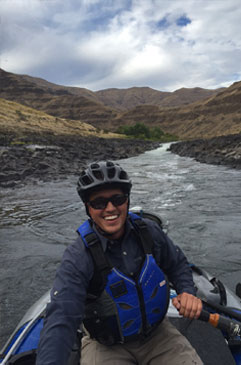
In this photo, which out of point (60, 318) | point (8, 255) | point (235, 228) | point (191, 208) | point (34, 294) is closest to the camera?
point (60, 318)

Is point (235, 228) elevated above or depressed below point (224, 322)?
below

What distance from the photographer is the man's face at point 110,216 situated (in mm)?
2357

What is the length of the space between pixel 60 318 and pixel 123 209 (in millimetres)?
950

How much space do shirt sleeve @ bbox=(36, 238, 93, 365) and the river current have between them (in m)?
3.05

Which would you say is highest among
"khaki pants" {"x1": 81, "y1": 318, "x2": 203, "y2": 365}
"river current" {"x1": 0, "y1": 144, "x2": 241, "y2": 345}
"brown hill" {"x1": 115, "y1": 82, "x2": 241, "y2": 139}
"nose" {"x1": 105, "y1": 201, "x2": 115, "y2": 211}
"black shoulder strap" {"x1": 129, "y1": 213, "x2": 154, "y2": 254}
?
"brown hill" {"x1": 115, "y1": 82, "x2": 241, "y2": 139}

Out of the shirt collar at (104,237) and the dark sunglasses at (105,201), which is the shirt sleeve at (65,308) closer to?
the shirt collar at (104,237)

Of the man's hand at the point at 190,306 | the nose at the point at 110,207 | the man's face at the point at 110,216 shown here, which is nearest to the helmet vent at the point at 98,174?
the man's face at the point at 110,216

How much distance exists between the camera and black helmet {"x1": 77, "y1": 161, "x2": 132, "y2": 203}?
95.7 inches

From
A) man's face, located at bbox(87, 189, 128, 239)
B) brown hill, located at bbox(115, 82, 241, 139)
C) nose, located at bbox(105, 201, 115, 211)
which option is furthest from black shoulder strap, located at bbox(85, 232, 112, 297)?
brown hill, located at bbox(115, 82, 241, 139)

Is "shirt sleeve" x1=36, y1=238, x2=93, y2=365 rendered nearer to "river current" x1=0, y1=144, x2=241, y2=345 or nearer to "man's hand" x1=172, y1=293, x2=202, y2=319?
"man's hand" x1=172, y1=293, x2=202, y2=319

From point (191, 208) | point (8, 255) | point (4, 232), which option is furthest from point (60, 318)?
point (191, 208)

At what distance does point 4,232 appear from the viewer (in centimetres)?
891

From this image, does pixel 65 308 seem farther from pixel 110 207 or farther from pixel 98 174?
pixel 98 174

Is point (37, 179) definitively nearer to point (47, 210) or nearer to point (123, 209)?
point (47, 210)
